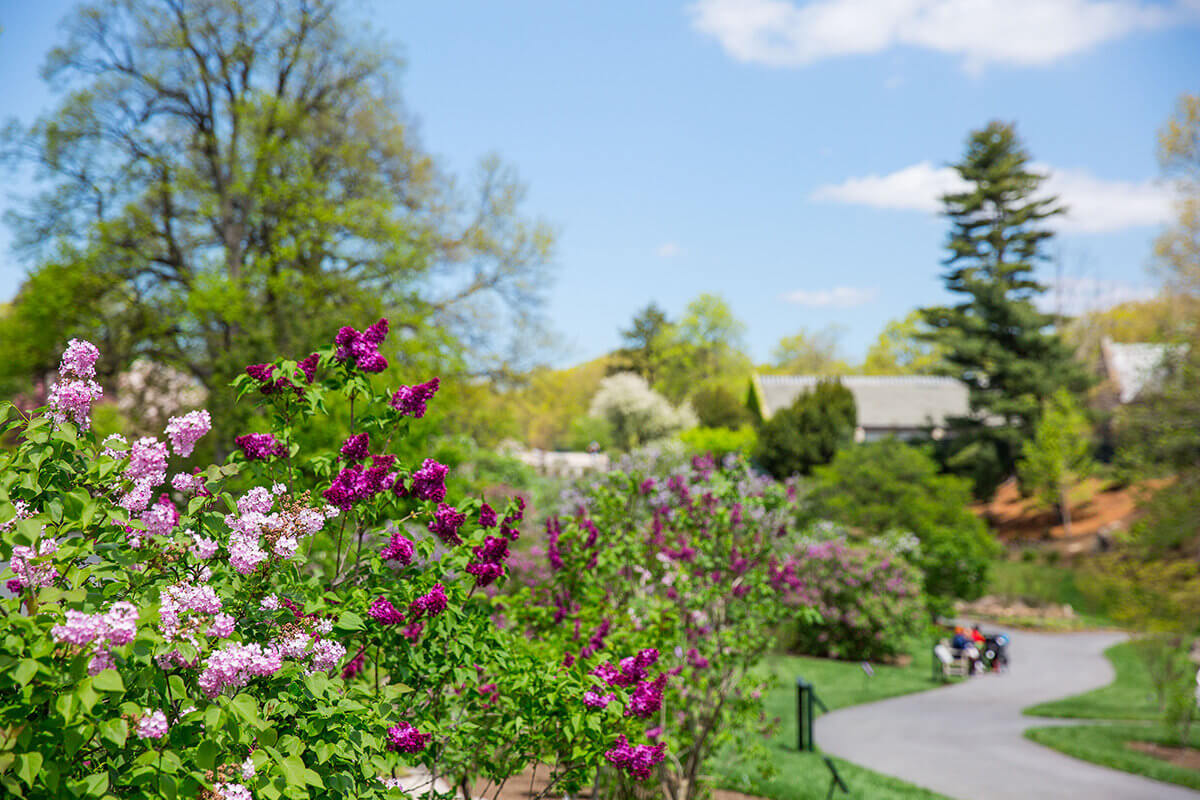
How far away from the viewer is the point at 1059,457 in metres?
30.0

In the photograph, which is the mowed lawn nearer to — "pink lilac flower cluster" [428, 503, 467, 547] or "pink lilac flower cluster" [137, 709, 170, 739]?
"pink lilac flower cluster" [428, 503, 467, 547]

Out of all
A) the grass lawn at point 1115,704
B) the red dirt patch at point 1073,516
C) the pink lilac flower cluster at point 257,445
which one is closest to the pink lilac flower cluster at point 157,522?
the pink lilac flower cluster at point 257,445

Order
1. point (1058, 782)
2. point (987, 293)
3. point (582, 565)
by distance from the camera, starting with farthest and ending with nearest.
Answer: point (987, 293) → point (1058, 782) → point (582, 565)

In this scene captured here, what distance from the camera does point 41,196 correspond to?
800 inches

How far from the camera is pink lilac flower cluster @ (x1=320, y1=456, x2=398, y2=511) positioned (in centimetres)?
306

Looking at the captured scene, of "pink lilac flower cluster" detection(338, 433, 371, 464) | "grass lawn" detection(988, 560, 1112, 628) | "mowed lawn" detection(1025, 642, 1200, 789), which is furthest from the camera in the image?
"grass lawn" detection(988, 560, 1112, 628)

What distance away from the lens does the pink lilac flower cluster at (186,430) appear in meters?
2.62

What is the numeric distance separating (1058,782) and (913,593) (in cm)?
824

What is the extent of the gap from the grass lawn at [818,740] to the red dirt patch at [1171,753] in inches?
144

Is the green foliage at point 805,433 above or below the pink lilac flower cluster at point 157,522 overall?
above

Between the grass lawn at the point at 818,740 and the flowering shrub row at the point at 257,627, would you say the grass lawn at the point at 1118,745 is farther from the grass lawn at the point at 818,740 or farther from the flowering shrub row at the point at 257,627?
the flowering shrub row at the point at 257,627

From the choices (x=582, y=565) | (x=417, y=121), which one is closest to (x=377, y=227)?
(x=417, y=121)

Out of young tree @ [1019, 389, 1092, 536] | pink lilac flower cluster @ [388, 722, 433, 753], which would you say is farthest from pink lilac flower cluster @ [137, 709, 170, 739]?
young tree @ [1019, 389, 1092, 536]

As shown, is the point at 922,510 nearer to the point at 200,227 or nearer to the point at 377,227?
the point at 377,227
